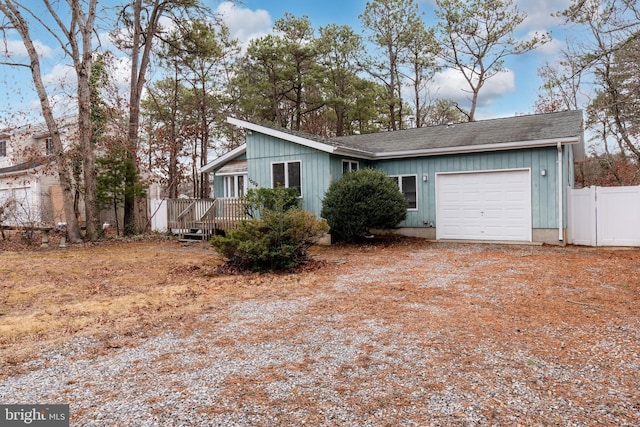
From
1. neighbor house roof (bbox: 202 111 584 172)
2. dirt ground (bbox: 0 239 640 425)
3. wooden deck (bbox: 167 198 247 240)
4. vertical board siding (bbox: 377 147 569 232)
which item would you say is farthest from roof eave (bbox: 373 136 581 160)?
wooden deck (bbox: 167 198 247 240)

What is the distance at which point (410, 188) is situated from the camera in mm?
A: 13039

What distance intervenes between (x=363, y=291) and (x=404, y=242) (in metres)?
5.94

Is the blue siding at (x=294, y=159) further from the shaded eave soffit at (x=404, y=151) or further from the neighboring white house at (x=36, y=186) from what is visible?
the neighboring white house at (x=36, y=186)

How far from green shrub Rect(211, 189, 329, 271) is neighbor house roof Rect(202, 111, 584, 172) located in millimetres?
3891

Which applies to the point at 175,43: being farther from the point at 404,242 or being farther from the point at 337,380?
the point at 337,380

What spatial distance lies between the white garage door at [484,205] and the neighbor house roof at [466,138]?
86 centimetres

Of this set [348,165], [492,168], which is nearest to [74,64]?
[348,165]

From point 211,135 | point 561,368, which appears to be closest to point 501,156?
point 561,368

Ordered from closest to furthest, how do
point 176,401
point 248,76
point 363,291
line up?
1. point 176,401
2. point 363,291
3. point 248,76

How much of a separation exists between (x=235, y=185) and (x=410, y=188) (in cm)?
641

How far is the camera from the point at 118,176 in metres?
15.4

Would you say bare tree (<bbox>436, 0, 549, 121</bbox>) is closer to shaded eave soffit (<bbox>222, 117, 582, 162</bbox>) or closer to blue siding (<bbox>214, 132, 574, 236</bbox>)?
blue siding (<bbox>214, 132, 574, 236</bbox>)

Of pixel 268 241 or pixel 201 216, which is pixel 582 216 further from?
pixel 201 216

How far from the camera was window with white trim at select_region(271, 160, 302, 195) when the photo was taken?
12.9m
